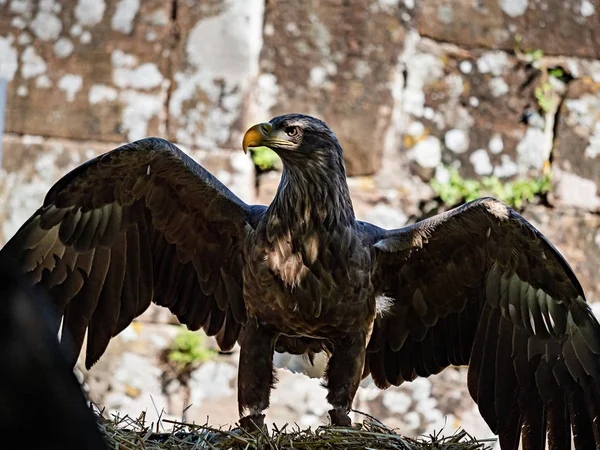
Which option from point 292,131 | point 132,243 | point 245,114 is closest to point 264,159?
point 245,114

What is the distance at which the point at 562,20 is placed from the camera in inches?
206

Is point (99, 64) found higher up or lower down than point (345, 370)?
higher up

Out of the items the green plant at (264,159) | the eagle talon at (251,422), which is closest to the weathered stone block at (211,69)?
the green plant at (264,159)

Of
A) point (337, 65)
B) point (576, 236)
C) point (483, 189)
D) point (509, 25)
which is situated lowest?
point (576, 236)

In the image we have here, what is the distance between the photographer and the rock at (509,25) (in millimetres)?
5219

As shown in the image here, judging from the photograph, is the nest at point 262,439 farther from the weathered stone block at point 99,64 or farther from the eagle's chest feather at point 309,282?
the weathered stone block at point 99,64

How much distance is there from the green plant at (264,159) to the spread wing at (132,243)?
117 cm

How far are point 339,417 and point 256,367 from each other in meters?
0.36

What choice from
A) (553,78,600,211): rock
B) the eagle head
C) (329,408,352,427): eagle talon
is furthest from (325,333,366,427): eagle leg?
(553,78,600,211): rock

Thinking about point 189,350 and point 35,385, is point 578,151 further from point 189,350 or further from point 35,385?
point 35,385

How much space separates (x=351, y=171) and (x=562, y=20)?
1.41 m

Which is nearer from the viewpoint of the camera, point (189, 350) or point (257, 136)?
point (257, 136)

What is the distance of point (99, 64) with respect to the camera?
5098 millimetres

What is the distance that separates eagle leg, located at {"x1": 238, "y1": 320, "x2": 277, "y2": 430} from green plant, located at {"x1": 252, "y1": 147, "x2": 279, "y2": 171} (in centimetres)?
156
